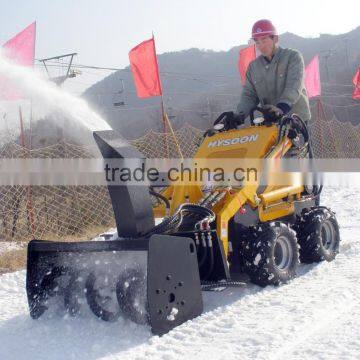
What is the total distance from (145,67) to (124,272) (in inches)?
327

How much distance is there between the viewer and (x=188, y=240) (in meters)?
3.84

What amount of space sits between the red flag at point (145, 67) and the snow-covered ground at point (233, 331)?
24.8ft

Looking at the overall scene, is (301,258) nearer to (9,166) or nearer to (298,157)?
(298,157)

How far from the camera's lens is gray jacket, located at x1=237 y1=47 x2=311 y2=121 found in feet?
18.4

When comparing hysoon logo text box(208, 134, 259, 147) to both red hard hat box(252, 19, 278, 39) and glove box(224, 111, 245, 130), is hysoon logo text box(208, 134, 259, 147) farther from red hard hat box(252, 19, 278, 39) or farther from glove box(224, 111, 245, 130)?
red hard hat box(252, 19, 278, 39)

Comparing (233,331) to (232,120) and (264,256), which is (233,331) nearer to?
(264,256)

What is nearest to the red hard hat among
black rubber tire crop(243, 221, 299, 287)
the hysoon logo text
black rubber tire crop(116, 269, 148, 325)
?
the hysoon logo text

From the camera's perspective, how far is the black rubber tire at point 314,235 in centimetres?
516

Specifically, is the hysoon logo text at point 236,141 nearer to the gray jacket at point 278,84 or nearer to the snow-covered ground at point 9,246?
the gray jacket at point 278,84

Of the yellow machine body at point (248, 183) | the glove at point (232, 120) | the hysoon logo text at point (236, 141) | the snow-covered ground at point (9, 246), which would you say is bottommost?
the snow-covered ground at point (9, 246)

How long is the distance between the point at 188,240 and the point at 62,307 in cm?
118

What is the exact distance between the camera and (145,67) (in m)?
11.6

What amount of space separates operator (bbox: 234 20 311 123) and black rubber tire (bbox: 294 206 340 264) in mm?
1071

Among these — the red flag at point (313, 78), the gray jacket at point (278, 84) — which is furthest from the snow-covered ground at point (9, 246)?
the red flag at point (313, 78)
